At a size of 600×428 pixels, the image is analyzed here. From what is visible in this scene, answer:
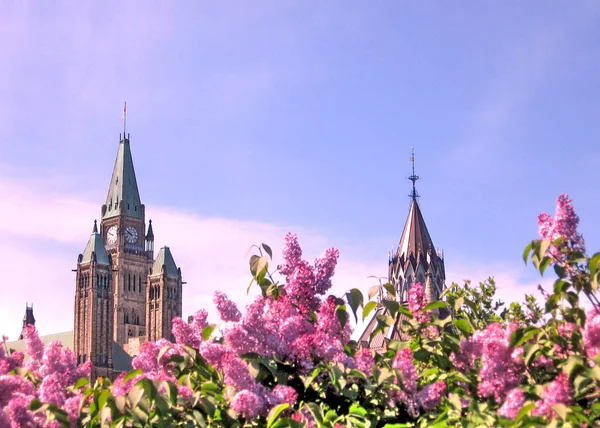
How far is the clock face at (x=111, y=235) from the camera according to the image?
341 ft

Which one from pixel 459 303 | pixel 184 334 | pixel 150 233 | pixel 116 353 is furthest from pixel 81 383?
pixel 150 233

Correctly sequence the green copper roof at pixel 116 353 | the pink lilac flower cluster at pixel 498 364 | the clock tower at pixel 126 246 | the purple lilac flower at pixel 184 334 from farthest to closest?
the clock tower at pixel 126 246 → the green copper roof at pixel 116 353 → the purple lilac flower at pixel 184 334 → the pink lilac flower cluster at pixel 498 364

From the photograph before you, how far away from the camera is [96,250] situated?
99188 millimetres

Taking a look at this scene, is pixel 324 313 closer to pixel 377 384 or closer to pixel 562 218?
pixel 377 384

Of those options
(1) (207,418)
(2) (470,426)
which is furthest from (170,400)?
(2) (470,426)

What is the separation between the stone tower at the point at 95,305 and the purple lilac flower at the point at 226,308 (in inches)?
3488

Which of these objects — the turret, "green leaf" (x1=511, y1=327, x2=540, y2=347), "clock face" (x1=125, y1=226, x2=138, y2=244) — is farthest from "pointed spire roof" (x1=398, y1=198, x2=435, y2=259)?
"green leaf" (x1=511, y1=327, x2=540, y2=347)

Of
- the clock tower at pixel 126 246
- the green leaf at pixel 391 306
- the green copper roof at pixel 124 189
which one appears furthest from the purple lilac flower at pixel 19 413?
the green copper roof at pixel 124 189

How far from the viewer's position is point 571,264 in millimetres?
5184

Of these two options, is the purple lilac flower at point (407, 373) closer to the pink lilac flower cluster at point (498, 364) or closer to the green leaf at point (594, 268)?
the pink lilac flower cluster at point (498, 364)

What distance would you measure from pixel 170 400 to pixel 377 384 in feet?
3.99

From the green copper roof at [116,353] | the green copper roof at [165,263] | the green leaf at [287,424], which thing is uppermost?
the green copper roof at [165,263]

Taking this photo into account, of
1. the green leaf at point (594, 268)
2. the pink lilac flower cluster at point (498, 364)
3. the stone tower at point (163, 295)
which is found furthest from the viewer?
the stone tower at point (163, 295)

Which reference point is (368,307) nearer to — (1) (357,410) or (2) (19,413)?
(1) (357,410)
